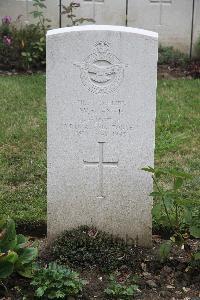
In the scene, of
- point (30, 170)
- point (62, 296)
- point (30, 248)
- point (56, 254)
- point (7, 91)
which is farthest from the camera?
point (7, 91)

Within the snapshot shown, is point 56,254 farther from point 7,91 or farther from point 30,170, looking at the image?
point 7,91

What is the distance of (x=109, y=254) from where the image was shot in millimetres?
4523

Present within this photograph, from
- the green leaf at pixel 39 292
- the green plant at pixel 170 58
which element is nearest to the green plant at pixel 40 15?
the green plant at pixel 170 58

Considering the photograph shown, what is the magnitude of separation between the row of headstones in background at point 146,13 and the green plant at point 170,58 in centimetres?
26

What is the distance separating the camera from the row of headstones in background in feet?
34.0

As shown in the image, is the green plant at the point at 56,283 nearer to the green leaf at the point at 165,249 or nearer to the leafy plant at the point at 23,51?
the green leaf at the point at 165,249

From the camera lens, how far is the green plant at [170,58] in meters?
10.1

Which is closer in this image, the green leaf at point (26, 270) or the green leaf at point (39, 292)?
the green leaf at point (39, 292)

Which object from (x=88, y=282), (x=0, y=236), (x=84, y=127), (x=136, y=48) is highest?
(x=136, y=48)

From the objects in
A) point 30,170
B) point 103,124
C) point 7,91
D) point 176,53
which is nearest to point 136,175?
point 103,124

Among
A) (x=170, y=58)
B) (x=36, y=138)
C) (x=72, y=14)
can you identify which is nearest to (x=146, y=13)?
(x=170, y=58)

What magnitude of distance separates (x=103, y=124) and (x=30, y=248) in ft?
3.02

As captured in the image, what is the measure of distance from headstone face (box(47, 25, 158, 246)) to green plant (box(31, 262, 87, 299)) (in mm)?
621

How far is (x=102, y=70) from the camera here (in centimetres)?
443
